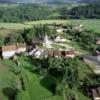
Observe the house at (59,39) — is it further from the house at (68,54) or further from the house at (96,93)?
the house at (96,93)

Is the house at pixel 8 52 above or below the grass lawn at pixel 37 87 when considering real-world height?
below

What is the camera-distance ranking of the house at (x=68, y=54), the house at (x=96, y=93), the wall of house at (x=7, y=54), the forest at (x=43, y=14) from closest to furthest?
the house at (x=96, y=93) → the house at (x=68, y=54) → the wall of house at (x=7, y=54) → the forest at (x=43, y=14)

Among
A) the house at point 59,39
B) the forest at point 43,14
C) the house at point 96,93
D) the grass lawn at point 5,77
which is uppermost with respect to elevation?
the house at point 96,93

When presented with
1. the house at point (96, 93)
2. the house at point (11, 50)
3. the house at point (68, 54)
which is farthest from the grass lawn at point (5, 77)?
the house at point (96, 93)

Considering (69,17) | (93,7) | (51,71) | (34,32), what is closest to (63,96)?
(51,71)

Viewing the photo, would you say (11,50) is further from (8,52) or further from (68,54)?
(68,54)

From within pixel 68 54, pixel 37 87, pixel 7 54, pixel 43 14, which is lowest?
pixel 43 14

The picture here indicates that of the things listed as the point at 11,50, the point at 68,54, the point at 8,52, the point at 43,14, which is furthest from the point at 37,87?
the point at 43,14

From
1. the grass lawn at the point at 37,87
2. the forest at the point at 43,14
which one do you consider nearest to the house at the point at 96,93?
the grass lawn at the point at 37,87

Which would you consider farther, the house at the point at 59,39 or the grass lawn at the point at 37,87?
the house at the point at 59,39

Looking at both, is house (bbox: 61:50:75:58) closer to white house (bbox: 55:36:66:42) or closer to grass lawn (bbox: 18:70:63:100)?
grass lawn (bbox: 18:70:63:100)

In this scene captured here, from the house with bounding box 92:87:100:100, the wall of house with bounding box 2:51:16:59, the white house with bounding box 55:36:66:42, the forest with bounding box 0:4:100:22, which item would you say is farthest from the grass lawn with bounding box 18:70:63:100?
the forest with bounding box 0:4:100:22

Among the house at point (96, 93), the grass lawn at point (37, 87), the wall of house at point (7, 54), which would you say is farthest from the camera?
the wall of house at point (7, 54)
